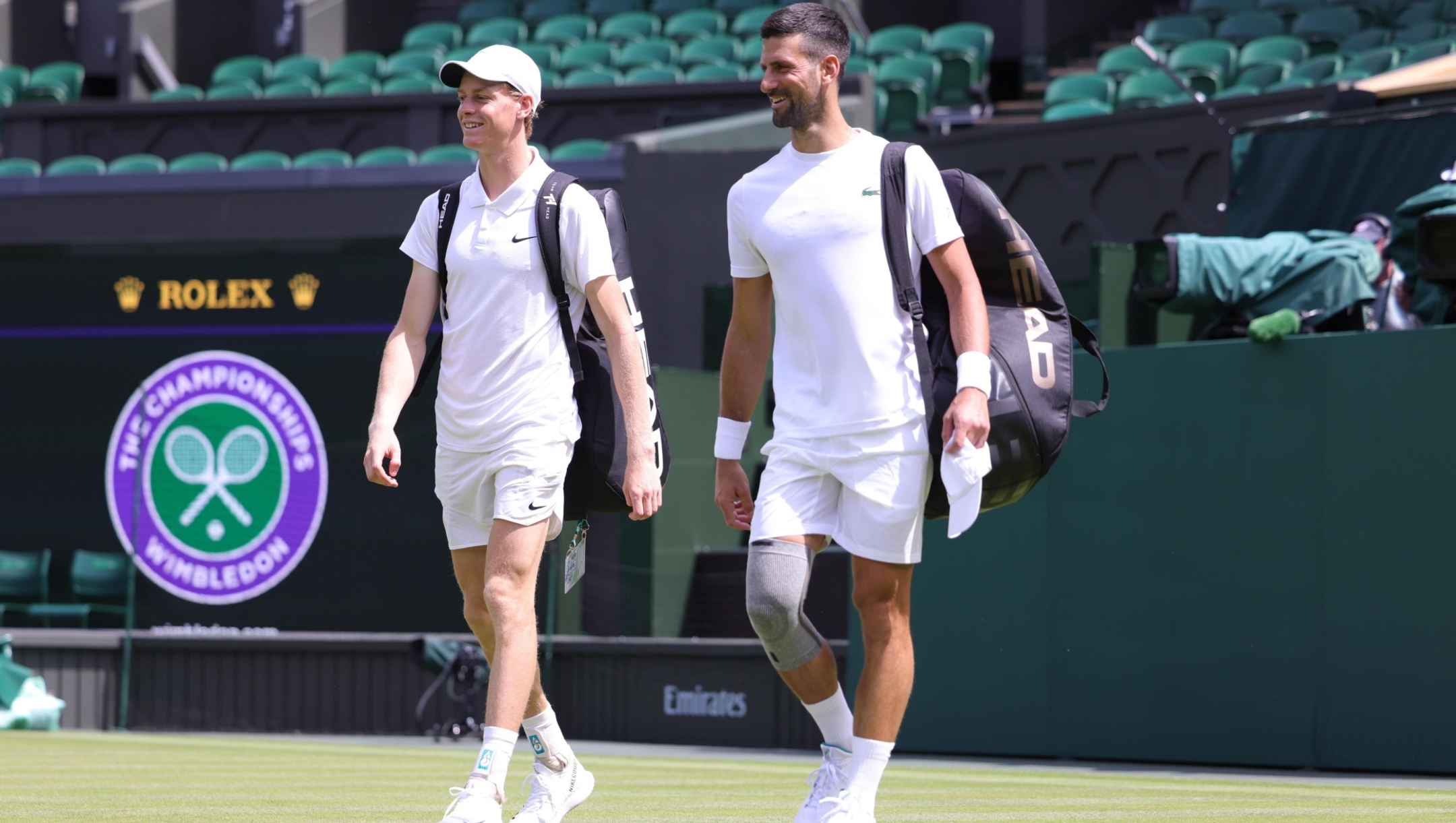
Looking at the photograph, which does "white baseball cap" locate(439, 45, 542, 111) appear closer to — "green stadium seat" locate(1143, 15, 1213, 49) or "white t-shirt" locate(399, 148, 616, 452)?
"white t-shirt" locate(399, 148, 616, 452)

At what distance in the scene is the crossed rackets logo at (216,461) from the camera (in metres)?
15.7

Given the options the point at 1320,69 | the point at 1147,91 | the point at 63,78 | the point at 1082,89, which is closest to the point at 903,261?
the point at 1320,69

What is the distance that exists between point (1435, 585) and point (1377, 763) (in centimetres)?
93

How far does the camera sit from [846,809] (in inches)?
193

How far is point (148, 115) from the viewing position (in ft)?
63.0

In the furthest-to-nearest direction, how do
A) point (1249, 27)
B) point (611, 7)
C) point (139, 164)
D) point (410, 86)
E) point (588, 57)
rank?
point (611, 7) → point (588, 57) → point (410, 86) → point (139, 164) → point (1249, 27)

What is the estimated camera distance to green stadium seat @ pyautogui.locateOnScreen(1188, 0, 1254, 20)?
61.6 ft

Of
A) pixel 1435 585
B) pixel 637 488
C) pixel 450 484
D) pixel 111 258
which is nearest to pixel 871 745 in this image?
pixel 637 488

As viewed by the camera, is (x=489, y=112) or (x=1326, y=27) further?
(x=1326, y=27)

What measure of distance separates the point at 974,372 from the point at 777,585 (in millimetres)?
725

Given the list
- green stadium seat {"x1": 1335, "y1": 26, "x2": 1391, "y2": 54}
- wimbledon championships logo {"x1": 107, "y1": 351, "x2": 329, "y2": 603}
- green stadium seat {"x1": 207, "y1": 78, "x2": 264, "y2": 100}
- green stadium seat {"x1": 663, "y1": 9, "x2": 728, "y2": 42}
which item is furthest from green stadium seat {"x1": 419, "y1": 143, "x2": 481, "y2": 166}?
green stadium seat {"x1": 1335, "y1": 26, "x2": 1391, "y2": 54}

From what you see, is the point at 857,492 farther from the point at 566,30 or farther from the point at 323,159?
the point at 566,30

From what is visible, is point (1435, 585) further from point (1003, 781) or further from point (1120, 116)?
point (1120, 116)

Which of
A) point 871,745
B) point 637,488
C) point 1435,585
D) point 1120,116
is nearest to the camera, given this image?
point 871,745
